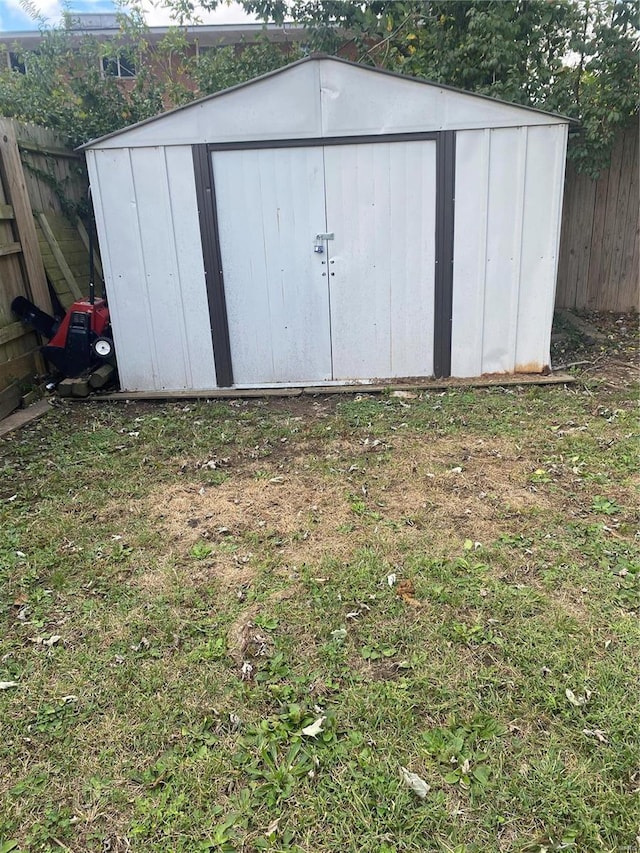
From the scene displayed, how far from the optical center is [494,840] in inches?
61.0

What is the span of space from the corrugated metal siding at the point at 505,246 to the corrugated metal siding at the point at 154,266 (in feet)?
7.32

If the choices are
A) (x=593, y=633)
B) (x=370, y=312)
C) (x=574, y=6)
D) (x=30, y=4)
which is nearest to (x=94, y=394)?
(x=370, y=312)

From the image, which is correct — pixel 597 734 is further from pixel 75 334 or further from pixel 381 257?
pixel 75 334

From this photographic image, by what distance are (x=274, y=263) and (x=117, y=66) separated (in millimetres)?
6504

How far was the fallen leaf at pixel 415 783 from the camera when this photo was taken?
1.67 m

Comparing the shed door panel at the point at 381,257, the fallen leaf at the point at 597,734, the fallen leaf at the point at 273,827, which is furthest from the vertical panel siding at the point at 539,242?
the fallen leaf at the point at 273,827

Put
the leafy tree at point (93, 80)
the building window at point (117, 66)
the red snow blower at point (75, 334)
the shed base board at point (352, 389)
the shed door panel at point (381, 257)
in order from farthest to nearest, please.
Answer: the building window at point (117, 66) → the leafy tree at point (93, 80) → the red snow blower at point (75, 334) → the shed base board at point (352, 389) → the shed door panel at point (381, 257)

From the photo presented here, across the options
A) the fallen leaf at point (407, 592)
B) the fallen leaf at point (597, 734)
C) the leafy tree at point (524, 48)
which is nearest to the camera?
the fallen leaf at point (597, 734)

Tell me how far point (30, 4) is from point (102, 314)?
230 inches

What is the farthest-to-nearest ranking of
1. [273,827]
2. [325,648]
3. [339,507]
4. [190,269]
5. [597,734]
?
[190,269] < [339,507] < [325,648] < [597,734] < [273,827]

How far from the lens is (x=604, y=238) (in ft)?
23.7

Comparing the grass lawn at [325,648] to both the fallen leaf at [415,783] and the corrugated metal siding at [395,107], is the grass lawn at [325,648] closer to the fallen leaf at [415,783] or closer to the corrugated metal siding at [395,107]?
the fallen leaf at [415,783]

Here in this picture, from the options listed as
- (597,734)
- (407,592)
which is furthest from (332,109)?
(597,734)

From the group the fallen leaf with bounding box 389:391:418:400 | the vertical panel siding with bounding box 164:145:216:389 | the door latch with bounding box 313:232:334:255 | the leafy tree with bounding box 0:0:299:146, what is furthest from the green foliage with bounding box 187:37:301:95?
the fallen leaf with bounding box 389:391:418:400
